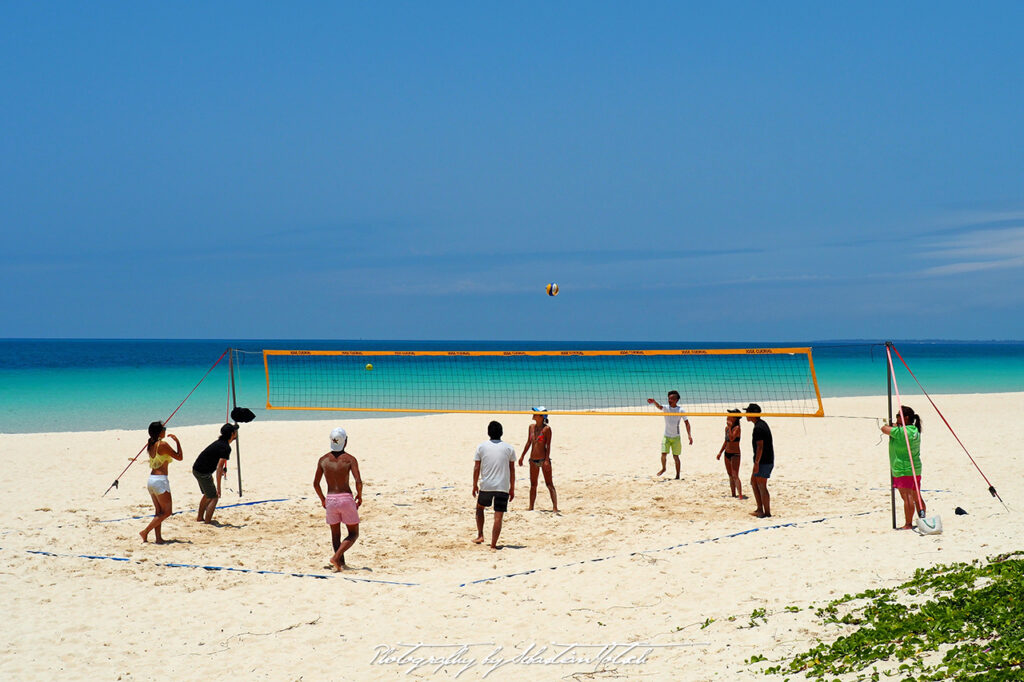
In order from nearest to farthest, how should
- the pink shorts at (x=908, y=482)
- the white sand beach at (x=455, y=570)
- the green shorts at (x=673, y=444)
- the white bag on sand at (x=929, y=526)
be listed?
the white sand beach at (x=455, y=570), the white bag on sand at (x=929, y=526), the pink shorts at (x=908, y=482), the green shorts at (x=673, y=444)

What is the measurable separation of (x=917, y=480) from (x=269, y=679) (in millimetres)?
6591

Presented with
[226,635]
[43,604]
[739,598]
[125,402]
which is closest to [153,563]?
[43,604]

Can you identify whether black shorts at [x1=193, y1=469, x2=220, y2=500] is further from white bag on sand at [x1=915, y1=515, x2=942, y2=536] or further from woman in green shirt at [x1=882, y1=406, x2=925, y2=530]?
white bag on sand at [x1=915, y1=515, x2=942, y2=536]

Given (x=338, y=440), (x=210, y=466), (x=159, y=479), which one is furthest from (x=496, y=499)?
(x=159, y=479)

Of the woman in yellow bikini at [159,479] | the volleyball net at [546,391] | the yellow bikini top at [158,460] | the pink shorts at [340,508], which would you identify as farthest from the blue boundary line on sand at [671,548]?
the volleyball net at [546,391]

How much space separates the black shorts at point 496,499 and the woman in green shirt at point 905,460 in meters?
4.02

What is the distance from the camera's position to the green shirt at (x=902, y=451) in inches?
337

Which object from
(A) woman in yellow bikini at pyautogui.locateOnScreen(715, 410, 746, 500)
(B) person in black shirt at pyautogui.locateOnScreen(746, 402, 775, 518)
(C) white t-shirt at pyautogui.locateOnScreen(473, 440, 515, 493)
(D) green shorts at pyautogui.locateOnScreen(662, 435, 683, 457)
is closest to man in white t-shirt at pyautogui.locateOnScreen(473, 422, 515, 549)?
(C) white t-shirt at pyautogui.locateOnScreen(473, 440, 515, 493)

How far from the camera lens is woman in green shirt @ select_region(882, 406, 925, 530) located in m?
8.55

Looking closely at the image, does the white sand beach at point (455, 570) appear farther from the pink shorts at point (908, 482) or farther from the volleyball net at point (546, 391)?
the volleyball net at point (546, 391)

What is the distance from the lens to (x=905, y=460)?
8.60 metres

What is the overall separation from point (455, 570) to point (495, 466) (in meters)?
1.23

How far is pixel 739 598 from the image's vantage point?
6.79 metres

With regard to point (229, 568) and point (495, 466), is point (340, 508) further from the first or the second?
point (495, 466)
